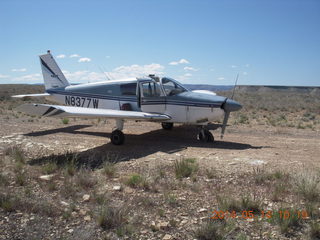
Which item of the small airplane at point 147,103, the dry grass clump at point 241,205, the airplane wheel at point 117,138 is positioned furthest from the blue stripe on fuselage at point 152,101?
the dry grass clump at point 241,205

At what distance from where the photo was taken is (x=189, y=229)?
408 centimetres

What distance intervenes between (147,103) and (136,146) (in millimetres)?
1923

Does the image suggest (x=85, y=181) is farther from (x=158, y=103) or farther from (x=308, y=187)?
(x=158, y=103)

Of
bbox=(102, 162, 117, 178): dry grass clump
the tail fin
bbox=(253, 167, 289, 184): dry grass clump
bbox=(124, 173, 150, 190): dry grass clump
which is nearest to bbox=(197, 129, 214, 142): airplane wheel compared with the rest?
bbox=(253, 167, 289, 184): dry grass clump

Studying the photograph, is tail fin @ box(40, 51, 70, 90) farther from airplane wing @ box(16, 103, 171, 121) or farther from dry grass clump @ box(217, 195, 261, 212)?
dry grass clump @ box(217, 195, 261, 212)

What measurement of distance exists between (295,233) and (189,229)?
1465 millimetres

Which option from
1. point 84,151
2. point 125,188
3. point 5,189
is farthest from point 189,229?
point 84,151

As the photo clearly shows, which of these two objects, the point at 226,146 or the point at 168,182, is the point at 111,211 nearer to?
the point at 168,182

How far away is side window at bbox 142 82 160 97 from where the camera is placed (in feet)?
34.5

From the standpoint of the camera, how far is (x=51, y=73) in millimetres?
13672

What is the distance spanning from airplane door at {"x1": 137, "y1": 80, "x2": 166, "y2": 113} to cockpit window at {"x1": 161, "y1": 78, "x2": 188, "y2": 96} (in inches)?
8.9

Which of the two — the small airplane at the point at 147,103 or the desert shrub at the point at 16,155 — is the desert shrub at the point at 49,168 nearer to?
the desert shrub at the point at 16,155

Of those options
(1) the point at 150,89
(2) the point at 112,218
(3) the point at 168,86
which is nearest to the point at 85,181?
(2) the point at 112,218

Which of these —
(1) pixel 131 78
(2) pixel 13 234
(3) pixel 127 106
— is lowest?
(2) pixel 13 234
